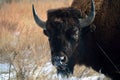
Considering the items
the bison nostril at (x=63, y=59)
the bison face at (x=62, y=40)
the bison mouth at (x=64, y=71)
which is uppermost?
the bison face at (x=62, y=40)

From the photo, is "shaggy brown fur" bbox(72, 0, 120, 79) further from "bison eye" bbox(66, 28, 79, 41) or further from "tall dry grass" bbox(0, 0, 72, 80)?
"tall dry grass" bbox(0, 0, 72, 80)

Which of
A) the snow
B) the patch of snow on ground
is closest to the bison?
the patch of snow on ground

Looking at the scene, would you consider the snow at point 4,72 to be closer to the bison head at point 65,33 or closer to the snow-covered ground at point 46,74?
the snow-covered ground at point 46,74

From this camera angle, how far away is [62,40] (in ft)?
30.4

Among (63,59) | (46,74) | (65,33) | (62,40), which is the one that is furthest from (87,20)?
(46,74)

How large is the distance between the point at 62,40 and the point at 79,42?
641mm

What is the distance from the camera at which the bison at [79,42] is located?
30.5 ft

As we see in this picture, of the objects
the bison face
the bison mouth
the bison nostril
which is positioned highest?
the bison face

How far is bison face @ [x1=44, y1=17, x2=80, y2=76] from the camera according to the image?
30.0 ft

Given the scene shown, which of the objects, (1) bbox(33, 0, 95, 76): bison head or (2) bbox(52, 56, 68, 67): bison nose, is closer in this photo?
(2) bbox(52, 56, 68, 67): bison nose

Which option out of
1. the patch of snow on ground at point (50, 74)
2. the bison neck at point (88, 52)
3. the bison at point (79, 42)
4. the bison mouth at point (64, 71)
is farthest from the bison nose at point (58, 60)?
the patch of snow on ground at point (50, 74)

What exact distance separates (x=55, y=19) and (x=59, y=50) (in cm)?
62

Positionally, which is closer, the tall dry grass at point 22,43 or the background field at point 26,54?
the background field at point 26,54

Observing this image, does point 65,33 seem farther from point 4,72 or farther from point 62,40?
point 4,72
